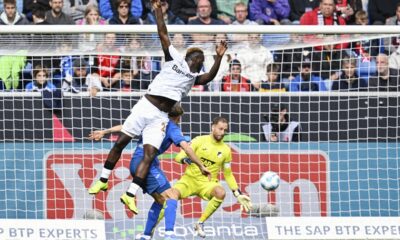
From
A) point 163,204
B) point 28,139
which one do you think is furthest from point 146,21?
point 163,204

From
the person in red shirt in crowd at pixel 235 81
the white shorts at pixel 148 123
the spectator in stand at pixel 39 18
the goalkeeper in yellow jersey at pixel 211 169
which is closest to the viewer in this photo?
the white shorts at pixel 148 123

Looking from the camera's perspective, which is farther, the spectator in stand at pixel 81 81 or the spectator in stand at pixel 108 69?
the spectator in stand at pixel 108 69

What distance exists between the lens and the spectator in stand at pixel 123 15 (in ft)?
59.3

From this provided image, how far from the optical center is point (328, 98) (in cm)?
1697

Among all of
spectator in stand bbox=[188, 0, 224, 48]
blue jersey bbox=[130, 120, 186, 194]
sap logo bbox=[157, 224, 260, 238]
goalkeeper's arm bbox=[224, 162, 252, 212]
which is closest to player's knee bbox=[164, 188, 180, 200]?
blue jersey bbox=[130, 120, 186, 194]

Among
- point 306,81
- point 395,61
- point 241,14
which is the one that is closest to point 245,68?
point 306,81

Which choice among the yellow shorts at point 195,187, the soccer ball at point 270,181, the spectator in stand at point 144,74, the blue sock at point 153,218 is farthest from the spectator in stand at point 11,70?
the soccer ball at point 270,181

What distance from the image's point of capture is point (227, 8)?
62.1 ft

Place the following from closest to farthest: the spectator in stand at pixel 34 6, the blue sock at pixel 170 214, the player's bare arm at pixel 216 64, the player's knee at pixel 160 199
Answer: the player's bare arm at pixel 216 64 < the blue sock at pixel 170 214 < the player's knee at pixel 160 199 < the spectator in stand at pixel 34 6

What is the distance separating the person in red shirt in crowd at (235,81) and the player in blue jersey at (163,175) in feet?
8.12

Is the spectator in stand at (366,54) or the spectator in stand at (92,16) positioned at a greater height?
the spectator in stand at (92,16)

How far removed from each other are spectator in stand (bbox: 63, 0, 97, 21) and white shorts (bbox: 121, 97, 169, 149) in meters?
4.82

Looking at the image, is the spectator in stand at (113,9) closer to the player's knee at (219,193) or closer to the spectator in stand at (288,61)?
the spectator in stand at (288,61)

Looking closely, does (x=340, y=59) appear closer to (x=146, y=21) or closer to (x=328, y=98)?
(x=328, y=98)
